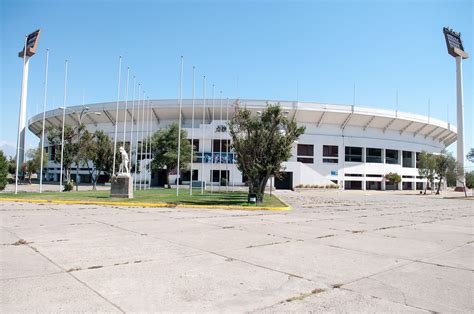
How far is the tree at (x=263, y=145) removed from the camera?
2292 centimetres

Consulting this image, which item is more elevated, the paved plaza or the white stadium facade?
the white stadium facade

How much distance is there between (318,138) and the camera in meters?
68.0

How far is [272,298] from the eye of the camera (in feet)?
16.5

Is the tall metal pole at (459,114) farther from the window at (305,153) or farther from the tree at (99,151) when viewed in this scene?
the tree at (99,151)

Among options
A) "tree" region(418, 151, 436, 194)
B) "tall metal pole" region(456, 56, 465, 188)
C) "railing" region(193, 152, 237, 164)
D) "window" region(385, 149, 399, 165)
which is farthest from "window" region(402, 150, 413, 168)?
"railing" region(193, 152, 237, 164)

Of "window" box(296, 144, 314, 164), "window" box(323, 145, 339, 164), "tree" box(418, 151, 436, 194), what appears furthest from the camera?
"window" box(323, 145, 339, 164)

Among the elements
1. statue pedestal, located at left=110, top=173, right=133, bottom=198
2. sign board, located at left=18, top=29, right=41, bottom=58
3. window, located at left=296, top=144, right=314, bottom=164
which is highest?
sign board, located at left=18, top=29, right=41, bottom=58

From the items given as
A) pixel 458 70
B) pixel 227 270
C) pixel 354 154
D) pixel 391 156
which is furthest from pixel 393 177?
pixel 227 270

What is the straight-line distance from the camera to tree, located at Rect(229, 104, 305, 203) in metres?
22.9

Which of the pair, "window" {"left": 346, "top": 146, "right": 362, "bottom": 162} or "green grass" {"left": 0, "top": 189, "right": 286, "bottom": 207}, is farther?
"window" {"left": 346, "top": 146, "right": 362, "bottom": 162}

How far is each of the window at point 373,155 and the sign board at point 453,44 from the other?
28.0 m

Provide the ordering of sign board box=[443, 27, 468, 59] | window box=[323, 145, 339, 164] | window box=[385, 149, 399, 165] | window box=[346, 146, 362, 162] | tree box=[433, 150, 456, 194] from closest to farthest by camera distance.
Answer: tree box=[433, 150, 456, 194]
window box=[323, 145, 339, 164]
window box=[346, 146, 362, 162]
window box=[385, 149, 399, 165]
sign board box=[443, 27, 468, 59]

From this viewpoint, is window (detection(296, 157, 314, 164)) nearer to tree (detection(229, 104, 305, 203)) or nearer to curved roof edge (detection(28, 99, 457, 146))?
curved roof edge (detection(28, 99, 457, 146))

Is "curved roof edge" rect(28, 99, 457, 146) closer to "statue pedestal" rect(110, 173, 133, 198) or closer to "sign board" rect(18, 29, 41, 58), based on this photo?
"sign board" rect(18, 29, 41, 58)
